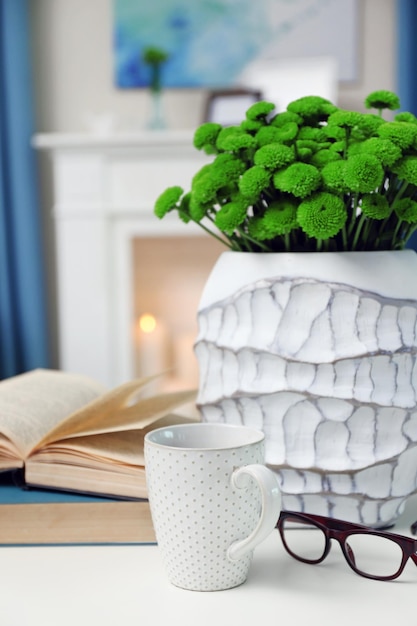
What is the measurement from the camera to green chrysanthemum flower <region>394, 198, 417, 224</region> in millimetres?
506

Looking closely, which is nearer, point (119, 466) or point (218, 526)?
point (218, 526)

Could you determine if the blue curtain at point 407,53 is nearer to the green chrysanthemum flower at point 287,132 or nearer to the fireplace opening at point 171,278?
the fireplace opening at point 171,278

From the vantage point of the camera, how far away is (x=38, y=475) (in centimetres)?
56

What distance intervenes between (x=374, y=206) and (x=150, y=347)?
2.38 metres

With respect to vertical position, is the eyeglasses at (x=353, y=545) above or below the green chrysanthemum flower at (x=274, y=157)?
below

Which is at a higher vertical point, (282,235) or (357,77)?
(357,77)

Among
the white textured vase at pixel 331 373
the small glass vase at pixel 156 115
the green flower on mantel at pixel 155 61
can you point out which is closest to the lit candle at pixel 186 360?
the small glass vase at pixel 156 115

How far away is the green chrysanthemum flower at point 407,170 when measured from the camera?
19.1 inches

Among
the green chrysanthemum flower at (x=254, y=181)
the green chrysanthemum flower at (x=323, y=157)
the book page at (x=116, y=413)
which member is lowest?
the book page at (x=116, y=413)

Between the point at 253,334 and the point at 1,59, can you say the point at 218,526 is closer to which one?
the point at 253,334

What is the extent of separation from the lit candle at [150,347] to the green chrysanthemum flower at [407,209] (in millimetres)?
2329

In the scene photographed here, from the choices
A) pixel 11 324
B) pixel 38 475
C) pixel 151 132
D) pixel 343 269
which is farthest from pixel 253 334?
pixel 11 324

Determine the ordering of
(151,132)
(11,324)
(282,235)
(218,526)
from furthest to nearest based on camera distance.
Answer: (11,324) < (151,132) < (282,235) < (218,526)

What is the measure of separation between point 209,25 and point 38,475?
8.28 ft
